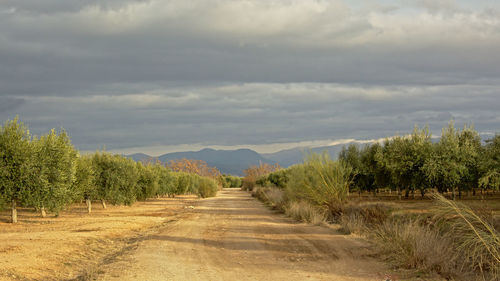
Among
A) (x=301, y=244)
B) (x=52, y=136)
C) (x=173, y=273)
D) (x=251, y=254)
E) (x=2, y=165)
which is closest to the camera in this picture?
(x=173, y=273)

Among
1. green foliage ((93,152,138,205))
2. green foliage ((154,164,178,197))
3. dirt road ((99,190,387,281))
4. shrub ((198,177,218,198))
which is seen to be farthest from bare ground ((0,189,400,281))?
shrub ((198,177,218,198))

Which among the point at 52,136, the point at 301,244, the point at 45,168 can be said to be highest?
the point at 52,136

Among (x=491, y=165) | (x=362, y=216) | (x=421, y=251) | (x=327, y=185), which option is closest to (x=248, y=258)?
(x=421, y=251)

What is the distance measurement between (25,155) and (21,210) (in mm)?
13302

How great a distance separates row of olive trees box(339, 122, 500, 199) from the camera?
43750 millimetres

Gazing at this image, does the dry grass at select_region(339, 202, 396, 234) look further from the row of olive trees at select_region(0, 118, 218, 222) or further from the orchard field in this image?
the row of olive trees at select_region(0, 118, 218, 222)

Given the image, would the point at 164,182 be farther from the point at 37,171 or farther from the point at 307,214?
the point at 307,214

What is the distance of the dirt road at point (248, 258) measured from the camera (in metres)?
11.6

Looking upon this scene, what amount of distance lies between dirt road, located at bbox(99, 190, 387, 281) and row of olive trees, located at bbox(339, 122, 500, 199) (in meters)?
24.1

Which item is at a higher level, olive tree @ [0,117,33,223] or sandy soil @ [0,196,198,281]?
olive tree @ [0,117,33,223]

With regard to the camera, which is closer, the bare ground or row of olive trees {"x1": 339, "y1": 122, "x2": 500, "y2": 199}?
the bare ground

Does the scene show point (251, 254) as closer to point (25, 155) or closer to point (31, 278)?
point (31, 278)

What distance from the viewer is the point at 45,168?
26469 mm

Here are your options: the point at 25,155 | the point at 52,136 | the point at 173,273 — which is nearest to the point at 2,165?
the point at 25,155
